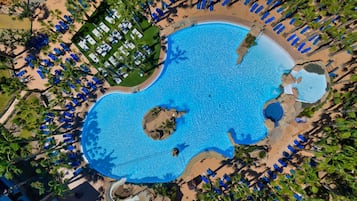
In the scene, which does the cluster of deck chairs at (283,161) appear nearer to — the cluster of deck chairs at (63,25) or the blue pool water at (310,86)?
the blue pool water at (310,86)

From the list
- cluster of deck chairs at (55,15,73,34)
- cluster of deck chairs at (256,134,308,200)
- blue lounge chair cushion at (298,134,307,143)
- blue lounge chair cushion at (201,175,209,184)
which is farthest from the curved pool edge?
blue lounge chair cushion at (201,175,209,184)

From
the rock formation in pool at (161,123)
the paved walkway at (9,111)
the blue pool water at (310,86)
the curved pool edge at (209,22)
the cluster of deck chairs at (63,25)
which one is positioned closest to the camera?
the blue pool water at (310,86)

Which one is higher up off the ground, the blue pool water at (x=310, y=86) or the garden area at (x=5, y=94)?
the garden area at (x=5, y=94)

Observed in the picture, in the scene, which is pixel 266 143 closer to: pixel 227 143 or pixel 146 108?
pixel 227 143

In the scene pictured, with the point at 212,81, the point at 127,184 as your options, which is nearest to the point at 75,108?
the point at 127,184

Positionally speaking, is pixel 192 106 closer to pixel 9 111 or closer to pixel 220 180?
pixel 220 180

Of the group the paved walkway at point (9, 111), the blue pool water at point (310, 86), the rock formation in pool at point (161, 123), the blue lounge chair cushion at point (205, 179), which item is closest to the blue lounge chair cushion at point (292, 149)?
the blue pool water at point (310, 86)
